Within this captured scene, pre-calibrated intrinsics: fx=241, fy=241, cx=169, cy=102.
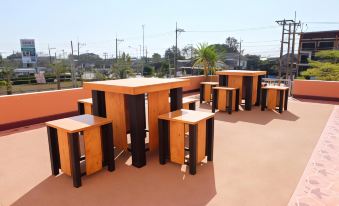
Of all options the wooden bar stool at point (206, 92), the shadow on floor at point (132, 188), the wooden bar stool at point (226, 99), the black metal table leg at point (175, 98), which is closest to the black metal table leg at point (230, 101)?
the wooden bar stool at point (226, 99)

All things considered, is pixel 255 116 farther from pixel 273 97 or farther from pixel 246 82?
pixel 246 82

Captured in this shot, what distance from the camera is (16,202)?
2.89 m

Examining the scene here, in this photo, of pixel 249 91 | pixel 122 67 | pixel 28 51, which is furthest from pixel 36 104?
pixel 28 51

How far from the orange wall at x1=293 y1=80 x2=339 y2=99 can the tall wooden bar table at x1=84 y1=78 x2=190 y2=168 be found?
7486 mm

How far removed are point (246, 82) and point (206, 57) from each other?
433 cm

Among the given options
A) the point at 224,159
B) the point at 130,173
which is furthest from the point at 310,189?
the point at 130,173

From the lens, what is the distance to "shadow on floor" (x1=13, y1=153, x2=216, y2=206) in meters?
2.89

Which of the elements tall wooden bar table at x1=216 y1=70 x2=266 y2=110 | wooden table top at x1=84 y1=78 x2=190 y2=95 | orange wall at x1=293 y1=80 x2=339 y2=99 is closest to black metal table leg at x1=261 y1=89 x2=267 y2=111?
tall wooden bar table at x1=216 y1=70 x2=266 y2=110

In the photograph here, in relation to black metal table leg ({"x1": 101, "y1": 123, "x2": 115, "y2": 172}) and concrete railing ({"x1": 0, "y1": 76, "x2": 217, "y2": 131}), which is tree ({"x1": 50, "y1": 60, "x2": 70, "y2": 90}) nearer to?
concrete railing ({"x1": 0, "y1": 76, "x2": 217, "y2": 131})

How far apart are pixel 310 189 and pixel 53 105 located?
6289 millimetres

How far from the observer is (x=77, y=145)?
10.4ft

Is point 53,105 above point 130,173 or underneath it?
above

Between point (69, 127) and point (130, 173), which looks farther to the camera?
point (130, 173)

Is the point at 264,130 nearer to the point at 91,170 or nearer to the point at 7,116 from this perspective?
the point at 91,170
